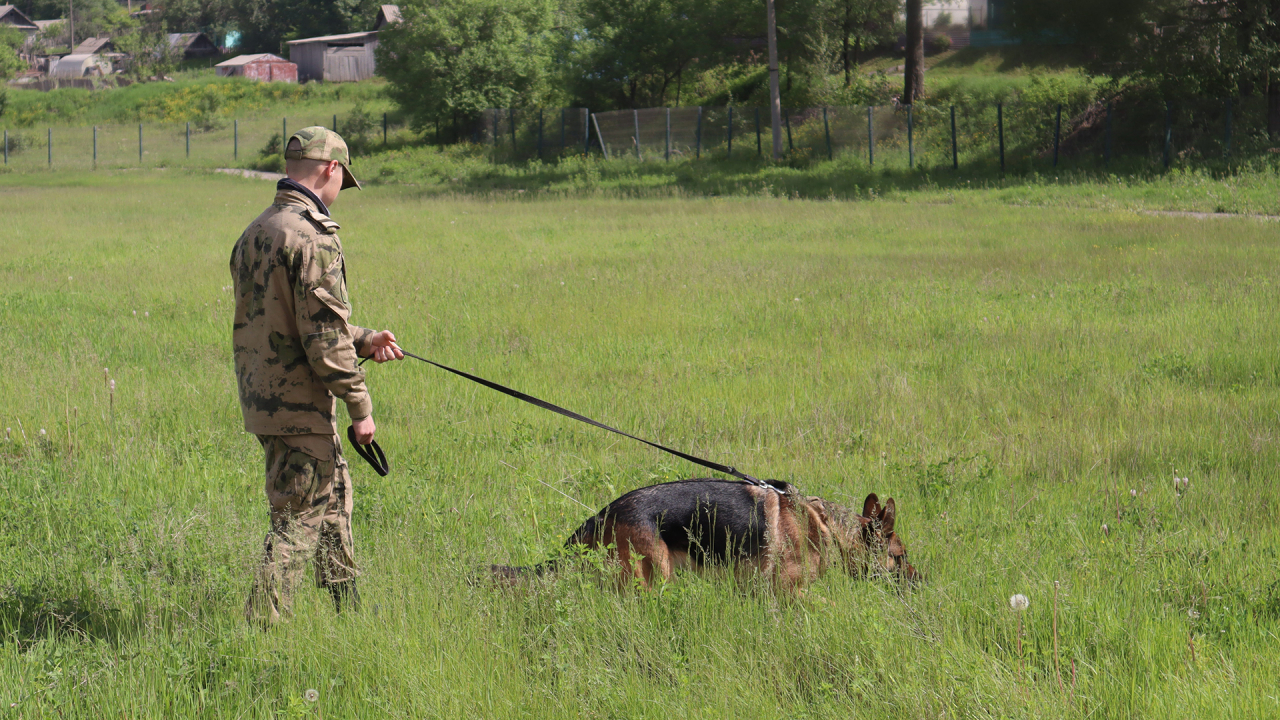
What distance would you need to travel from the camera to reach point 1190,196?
20297mm

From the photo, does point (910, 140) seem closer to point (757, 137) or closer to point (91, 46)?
point (757, 137)

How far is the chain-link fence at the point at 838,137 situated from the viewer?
2486cm

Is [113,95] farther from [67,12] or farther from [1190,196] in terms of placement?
[67,12]

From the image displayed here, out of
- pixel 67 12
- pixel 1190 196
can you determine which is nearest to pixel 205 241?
pixel 1190 196

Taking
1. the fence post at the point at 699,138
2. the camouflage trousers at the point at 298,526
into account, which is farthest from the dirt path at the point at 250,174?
the camouflage trousers at the point at 298,526

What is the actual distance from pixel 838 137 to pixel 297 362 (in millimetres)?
28949

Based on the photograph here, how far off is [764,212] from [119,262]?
12270 mm

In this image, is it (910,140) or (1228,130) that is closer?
(1228,130)

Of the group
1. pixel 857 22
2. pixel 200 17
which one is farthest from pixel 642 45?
pixel 200 17

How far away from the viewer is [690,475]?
524 centimetres

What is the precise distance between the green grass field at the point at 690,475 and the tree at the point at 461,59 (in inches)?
1250

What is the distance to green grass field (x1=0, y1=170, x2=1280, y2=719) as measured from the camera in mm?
3115

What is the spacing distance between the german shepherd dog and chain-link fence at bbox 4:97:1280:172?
22.9 meters

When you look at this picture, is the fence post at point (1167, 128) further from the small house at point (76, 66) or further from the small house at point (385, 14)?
the small house at point (76, 66)
